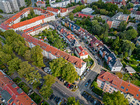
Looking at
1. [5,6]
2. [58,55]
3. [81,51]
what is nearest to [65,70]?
[58,55]

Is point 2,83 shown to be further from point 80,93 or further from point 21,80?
point 80,93

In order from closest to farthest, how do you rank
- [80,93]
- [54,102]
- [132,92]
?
[132,92] → [54,102] → [80,93]

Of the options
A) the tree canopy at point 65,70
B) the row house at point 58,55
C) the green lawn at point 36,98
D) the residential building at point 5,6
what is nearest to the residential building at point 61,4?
the residential building at point 5,6

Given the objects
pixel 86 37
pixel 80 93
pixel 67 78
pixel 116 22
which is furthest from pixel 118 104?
pixel 116 22

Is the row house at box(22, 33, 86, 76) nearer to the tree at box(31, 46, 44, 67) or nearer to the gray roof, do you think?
the tree at box(31, 46, 44, 67)

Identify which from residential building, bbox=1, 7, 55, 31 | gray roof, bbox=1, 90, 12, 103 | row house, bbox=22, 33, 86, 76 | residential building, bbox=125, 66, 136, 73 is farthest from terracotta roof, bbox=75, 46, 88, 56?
residential building, bbox=1, 7, 55, 31

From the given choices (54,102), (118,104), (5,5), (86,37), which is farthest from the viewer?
(5,5)
